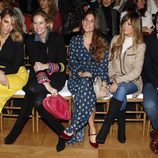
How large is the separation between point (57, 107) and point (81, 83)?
0.31 meters

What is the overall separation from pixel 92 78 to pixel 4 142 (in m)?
1.04

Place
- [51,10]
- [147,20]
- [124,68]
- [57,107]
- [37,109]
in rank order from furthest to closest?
[147,20], [51,10], [124,68], [37,109], [57,107]

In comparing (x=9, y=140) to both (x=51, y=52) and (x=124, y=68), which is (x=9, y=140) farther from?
(x=124, y=68)

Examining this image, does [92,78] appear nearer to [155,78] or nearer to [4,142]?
[155,78]

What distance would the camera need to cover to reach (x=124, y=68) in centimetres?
335

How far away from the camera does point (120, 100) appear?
319 cm

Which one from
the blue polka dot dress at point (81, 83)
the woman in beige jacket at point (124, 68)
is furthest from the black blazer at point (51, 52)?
the woman in beige jacket at point (124, 68)

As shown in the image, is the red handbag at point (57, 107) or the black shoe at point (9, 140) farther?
the black shoe at point (9, 140)

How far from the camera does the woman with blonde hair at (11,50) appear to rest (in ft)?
10.9

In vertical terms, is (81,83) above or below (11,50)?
below

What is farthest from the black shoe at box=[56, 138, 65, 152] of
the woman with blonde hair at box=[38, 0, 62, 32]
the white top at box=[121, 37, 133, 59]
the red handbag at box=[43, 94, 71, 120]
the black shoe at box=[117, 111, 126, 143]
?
the woman with blonde hair at box=[38, 0, 62, 32]

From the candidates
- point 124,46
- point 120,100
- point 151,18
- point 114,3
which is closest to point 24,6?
point 114,3

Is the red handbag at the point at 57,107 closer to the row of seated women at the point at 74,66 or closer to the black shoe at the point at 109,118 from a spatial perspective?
the row of seated women at the point at 74,66

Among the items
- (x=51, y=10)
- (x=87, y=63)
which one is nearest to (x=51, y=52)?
(x=87, y=63)
